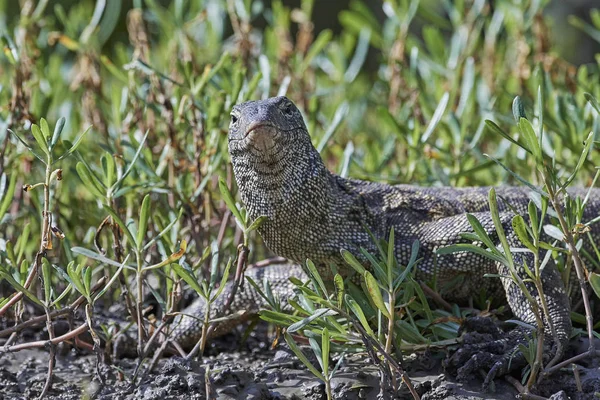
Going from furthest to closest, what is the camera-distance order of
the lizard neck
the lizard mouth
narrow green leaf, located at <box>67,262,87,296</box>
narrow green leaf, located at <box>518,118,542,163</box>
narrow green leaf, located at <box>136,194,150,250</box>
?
the lizard neck
the lizard mouth
narrow green leaf, located at <box>136,194,150,250</box>
narrow green leaf, located at <box>67,262,87,296</box>
narrow green leaf, located at <box>518,118,542,163</box>

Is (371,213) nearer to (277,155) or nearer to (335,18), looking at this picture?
(277,155)

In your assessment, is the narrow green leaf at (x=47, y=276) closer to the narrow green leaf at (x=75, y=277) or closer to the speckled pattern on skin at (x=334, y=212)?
the narrow green leaf at (x=75, y=277)

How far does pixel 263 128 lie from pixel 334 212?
52 cm

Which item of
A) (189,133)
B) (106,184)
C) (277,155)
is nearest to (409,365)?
(277,155)

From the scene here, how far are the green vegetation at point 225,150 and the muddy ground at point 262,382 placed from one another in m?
0.10

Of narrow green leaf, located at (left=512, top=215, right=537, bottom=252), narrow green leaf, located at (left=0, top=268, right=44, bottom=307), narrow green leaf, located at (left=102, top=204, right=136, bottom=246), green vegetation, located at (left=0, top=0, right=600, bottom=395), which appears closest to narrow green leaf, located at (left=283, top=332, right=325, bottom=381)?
green vegetation, located at (left=0, top=0, right=600, bottom=395)

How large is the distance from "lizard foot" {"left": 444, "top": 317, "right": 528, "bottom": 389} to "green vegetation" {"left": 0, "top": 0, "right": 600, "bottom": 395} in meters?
0.08

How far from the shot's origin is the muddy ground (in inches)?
127

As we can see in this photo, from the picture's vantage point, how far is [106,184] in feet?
12.0

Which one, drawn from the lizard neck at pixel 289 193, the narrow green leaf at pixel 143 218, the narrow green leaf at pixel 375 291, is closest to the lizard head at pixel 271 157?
the lizard neck at pixel 289 193

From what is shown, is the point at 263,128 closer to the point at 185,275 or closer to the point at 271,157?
the point at 271,157

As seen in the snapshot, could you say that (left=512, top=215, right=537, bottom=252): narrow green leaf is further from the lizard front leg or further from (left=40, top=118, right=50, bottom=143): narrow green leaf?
(left=40, top=118, right=50, bottom=143): narrow green leaf

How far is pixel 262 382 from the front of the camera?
345cm

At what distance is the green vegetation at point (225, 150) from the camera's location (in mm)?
3203
